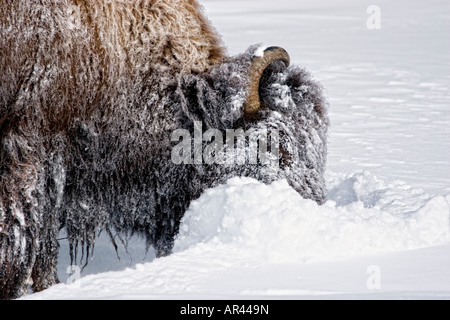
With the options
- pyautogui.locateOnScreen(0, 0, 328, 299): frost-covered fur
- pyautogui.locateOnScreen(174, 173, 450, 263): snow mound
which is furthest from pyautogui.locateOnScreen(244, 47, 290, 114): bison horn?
pyautogui.locateOnScreen(174, 173, 450, 263): snow mound

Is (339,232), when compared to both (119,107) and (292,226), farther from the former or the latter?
(119,107)

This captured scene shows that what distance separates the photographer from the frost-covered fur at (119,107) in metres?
3.58

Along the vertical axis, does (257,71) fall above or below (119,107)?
above

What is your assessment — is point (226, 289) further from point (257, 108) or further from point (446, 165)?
point (446, 165)

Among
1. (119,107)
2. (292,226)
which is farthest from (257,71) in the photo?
(292,226)

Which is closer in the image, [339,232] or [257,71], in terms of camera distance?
[339,232]

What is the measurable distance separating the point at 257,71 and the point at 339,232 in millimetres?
914

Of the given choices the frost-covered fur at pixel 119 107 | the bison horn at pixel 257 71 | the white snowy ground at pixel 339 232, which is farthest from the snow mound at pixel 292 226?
the bison horn at pixel 257 71

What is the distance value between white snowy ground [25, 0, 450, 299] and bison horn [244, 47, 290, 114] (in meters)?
0.40

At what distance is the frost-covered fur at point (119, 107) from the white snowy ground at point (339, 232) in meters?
0.30

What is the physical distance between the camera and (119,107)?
3.65 m

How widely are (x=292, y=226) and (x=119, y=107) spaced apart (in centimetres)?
111

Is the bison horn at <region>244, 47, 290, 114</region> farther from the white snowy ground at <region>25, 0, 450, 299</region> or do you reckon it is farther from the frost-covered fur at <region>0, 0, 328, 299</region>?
the white snowy ground at <region>25, 0, 450, 299</region>

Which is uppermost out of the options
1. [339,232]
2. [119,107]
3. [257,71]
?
[257,71]
